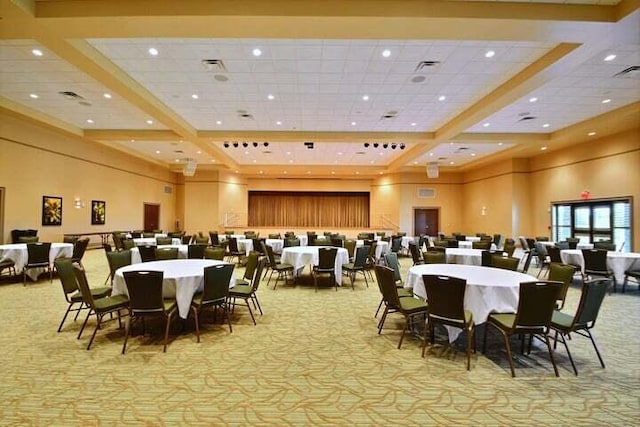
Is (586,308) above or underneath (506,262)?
underneath

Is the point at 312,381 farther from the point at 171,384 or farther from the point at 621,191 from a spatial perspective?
the point at 621,191

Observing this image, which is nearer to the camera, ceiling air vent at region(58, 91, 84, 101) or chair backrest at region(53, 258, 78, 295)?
chair backrest at region(53, 258, 78, 295)

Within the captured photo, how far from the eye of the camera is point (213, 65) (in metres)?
6.56

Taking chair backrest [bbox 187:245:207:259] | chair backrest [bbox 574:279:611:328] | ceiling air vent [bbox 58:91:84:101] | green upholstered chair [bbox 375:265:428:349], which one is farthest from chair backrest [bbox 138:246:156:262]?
chair backrest [bbox 574:279:611:328]

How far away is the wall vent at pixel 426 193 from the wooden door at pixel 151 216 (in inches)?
601

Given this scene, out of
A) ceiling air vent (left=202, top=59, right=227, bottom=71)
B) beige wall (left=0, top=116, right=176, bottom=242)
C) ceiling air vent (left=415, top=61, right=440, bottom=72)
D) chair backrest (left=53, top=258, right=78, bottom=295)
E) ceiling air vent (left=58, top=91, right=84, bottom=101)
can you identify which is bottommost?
chair backrest (left=53, top=258, right=78, bottom=295)

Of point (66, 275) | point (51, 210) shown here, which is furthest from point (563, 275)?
point (51, 210)

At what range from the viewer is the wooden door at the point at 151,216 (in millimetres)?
17500

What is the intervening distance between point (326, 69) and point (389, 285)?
4.78 m

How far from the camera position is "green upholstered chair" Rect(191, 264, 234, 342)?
4.05 meters

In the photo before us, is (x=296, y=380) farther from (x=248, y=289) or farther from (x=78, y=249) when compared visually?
(x=78, y=249)

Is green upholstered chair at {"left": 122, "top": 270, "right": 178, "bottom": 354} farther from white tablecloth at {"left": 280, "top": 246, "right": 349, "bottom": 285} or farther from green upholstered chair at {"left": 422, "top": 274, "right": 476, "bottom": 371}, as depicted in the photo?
white tablecloth at {"left": 280, "top": 246, "right": 349, "bottom": 285}

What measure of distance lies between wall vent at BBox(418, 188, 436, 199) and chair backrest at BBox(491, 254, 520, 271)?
48.6ft

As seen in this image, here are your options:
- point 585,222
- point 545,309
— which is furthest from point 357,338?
point 585,222
